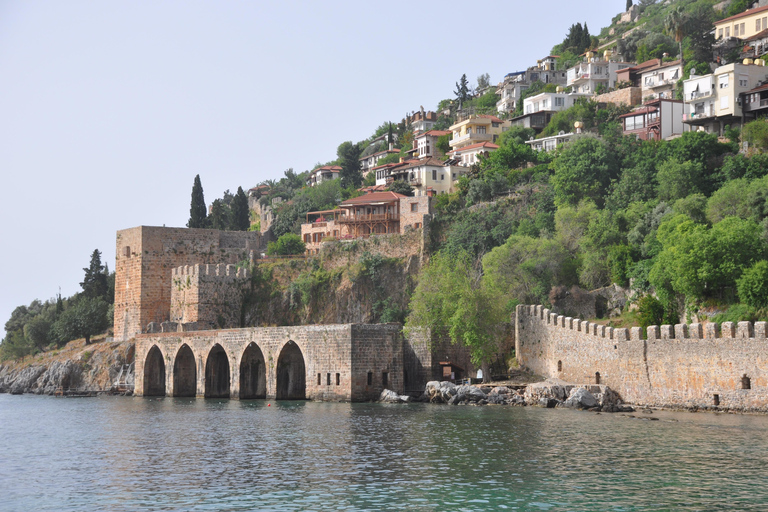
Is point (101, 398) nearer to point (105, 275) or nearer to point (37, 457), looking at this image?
point (105, 275)

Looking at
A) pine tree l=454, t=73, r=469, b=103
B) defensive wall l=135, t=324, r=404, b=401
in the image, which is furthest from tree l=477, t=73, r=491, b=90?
defensive wall l=135, t=324, r=404, b=401

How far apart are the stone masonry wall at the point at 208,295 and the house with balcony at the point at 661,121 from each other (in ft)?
106

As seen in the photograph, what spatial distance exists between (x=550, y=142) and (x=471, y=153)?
929cm

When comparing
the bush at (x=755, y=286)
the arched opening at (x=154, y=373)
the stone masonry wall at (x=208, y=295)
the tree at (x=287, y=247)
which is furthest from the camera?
the tree at (x=287, y=247)

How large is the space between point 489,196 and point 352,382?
26563 mm

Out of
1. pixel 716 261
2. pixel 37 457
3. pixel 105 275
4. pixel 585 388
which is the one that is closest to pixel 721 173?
pixel 716 261

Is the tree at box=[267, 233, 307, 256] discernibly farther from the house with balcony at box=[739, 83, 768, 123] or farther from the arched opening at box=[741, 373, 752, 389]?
the arched opening at box=[741, 373, 752, 389]

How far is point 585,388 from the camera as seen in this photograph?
122 feet

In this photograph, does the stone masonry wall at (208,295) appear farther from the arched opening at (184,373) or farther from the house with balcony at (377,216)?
the house with balcony at (377,216)

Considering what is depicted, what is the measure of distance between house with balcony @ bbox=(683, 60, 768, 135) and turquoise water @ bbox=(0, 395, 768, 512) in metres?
32.4

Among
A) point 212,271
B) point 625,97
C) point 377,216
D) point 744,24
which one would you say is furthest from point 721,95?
point 212,271

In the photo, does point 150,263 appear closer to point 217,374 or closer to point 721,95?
point 217,374

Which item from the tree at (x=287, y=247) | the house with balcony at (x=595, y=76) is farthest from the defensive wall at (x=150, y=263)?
the house with balcony at (x=595, y=76)

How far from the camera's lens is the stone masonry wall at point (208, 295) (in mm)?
62875
